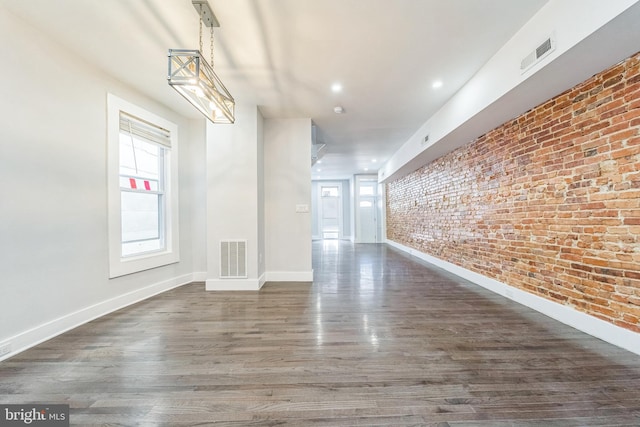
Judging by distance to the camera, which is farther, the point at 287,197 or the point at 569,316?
the point at 287,197

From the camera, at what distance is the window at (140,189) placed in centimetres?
296

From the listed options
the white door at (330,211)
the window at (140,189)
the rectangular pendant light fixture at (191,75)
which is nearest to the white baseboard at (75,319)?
the window at (140,189)

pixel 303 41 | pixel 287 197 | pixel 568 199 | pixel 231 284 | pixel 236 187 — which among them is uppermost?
pixel 303 41

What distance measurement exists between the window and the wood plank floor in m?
0.83

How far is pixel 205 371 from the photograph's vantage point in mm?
1771

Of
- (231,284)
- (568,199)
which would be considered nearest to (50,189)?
(231,284)

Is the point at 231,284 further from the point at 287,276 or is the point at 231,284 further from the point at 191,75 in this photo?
the point at 191,75

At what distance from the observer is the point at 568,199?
2.45 meters

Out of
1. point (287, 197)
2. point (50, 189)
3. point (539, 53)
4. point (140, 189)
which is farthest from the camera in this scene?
point (287, 197)

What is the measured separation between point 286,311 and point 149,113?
334 cm

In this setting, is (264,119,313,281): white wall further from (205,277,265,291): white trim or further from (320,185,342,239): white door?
(320,185,342,239): white door

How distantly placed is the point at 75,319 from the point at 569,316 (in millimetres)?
5001

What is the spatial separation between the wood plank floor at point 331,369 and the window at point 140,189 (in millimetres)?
835

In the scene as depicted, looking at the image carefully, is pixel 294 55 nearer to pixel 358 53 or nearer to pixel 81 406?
pixel 358 53
